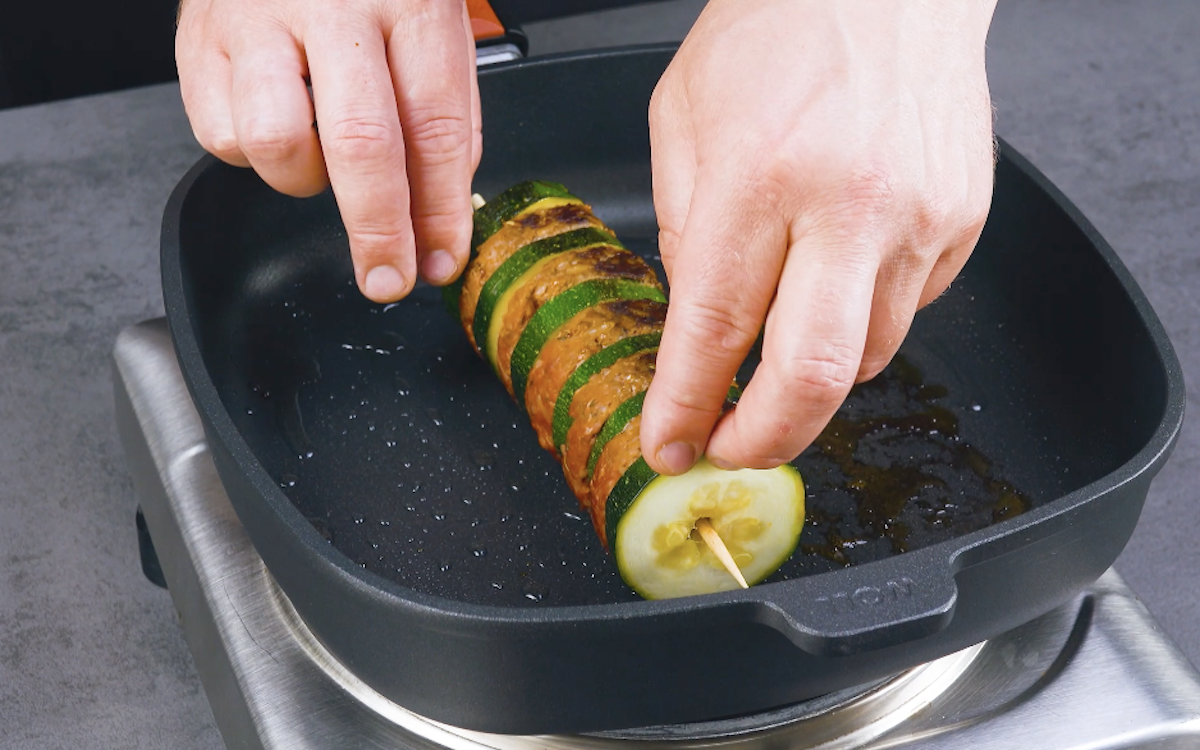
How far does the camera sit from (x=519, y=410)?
153 centimetres

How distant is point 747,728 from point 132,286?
4.02 ft

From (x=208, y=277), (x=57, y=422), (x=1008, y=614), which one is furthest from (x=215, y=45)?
(x=1008, y=614)

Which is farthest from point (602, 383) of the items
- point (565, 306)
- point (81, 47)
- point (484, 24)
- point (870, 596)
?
point (81, 47)

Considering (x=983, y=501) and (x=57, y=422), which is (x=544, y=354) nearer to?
(x=983, y=501)

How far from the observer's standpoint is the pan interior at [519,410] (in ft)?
4.37

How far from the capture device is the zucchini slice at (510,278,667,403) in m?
1.37

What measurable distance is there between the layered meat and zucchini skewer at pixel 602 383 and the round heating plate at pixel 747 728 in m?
0.14

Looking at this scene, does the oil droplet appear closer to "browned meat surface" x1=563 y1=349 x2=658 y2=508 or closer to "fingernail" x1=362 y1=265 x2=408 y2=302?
"browned meat surface" x1=563 y1=349 x2=658 y2=508

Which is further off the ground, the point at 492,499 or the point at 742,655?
the point at 742,655

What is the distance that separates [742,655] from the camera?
98 centimetres

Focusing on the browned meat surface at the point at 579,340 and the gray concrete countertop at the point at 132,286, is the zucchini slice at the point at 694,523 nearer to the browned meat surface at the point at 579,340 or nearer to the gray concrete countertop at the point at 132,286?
the browned meat surface at the point at 579,340

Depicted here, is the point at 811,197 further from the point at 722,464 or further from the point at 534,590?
the point at 534,590

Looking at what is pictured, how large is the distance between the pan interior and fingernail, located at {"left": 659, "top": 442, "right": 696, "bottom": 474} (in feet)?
0.81

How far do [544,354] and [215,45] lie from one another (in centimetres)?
→ 47
